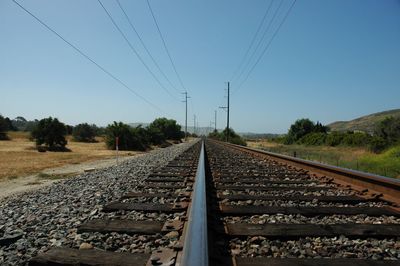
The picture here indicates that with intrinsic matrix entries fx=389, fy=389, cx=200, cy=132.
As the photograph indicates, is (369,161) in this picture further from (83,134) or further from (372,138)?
(83,134)

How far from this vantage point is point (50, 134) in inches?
1906

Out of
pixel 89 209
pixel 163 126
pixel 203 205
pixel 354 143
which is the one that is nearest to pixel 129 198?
pixel 89 209

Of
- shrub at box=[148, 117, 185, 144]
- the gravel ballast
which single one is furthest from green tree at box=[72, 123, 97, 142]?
the gravel ballast

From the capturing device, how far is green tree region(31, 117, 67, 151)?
48.2m

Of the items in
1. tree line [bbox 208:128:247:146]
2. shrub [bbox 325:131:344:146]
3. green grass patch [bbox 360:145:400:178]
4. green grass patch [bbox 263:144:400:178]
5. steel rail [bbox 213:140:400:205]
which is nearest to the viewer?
steel rail [bbox 213:140:400:205]

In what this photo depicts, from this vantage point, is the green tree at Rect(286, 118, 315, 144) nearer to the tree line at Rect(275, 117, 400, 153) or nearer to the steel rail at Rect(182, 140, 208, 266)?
the tree line at Rect(275, 117, 400, 153)

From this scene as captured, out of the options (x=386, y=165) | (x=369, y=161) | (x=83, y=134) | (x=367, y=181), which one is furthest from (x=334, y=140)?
(x=83, y=134)

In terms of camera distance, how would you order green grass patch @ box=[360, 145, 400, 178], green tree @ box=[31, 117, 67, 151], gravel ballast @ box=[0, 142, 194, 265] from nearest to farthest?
gravel ballast @ box=[0, 142, 194, 265], green grass patch @ box=[360, 145, 400, 178], green tree @ box=[31, 117, 67, 151]

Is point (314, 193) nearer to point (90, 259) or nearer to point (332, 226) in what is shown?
point (332, 226)

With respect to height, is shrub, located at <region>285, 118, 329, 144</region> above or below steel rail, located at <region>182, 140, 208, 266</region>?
above

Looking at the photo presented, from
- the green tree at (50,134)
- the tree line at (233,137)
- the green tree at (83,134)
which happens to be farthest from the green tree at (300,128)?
the green tree at (50,134)

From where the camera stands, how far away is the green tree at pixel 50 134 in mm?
48219

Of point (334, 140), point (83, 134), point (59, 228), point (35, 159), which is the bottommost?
point (35, 159)

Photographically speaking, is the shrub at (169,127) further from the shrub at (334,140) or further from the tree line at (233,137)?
the shrub at (334,140)
